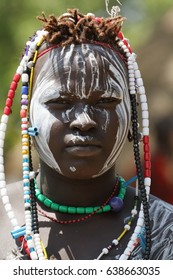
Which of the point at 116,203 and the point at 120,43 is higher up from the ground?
the point at 120,43

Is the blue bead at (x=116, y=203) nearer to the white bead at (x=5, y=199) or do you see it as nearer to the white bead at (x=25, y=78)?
the white bead at (x=5, y=199)

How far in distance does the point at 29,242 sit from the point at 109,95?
0.63 metres

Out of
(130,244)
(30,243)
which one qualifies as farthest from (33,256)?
(130,244)

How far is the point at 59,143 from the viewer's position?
234 cm

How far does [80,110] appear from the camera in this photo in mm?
2318

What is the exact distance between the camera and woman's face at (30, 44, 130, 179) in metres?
2.31

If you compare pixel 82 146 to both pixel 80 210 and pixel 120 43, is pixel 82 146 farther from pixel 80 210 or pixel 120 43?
pixel 120 43

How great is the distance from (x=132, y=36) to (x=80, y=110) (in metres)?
2.13

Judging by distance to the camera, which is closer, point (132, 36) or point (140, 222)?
point (140, 222)

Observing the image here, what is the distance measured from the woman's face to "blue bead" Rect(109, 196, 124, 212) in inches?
6.1

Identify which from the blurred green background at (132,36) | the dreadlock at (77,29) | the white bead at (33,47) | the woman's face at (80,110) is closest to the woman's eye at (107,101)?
the woman's face at (80,110)

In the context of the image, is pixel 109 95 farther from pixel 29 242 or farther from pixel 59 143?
pixel 29 242

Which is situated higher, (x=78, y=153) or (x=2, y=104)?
(x=2, y=104)
